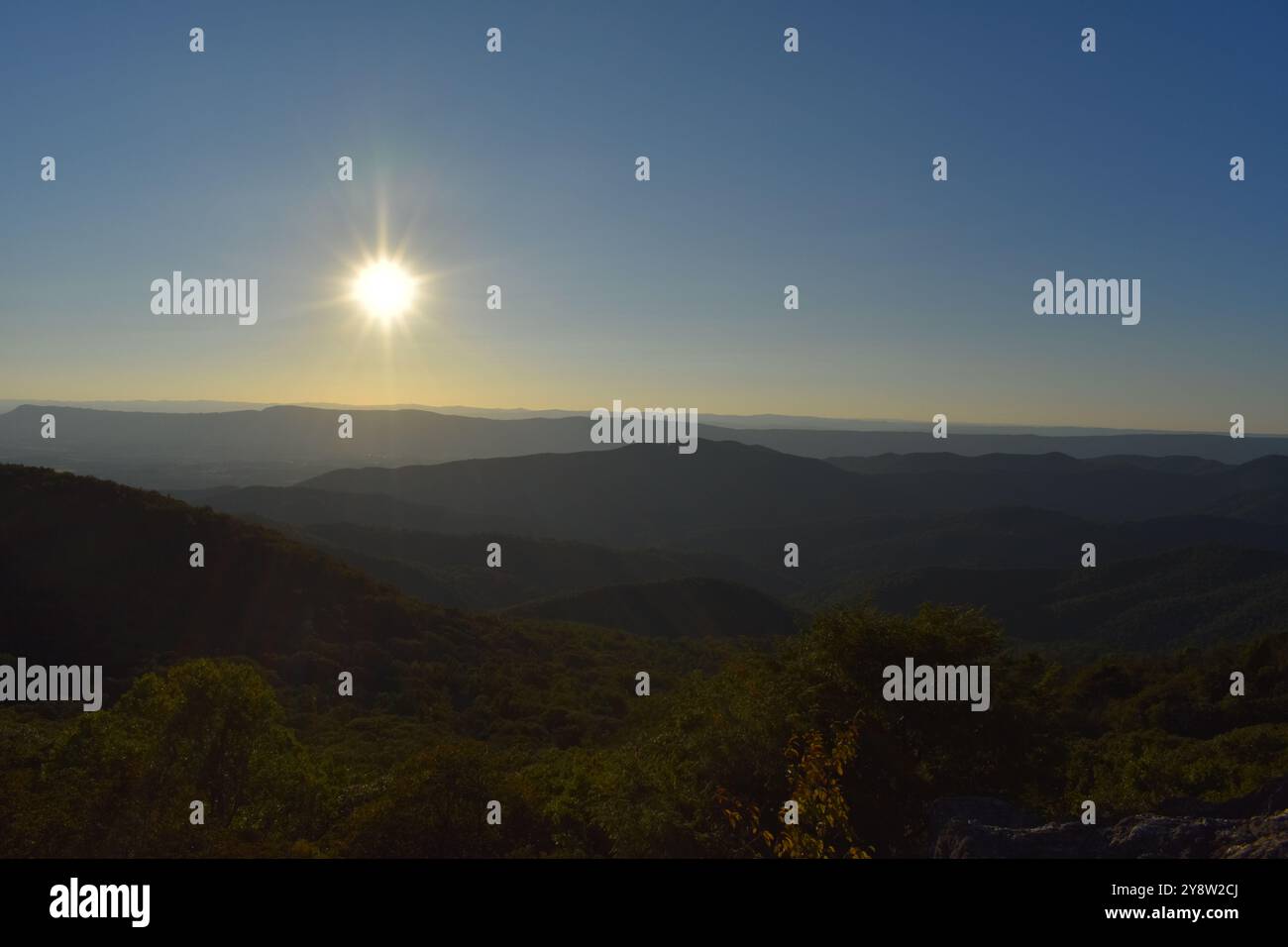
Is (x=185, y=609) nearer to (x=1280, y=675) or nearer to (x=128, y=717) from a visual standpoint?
(x=128, y=717)

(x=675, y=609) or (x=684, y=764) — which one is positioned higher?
(x=684, y=764)

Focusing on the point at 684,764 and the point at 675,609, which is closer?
the point at 684,764

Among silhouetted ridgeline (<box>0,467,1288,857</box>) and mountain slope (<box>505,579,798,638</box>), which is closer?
silhouetted ridgeline (<box>0,467,1288,857</box>)

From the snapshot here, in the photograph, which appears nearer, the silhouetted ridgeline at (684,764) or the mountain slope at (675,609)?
the silhouetted ridgeline at (684,764)
